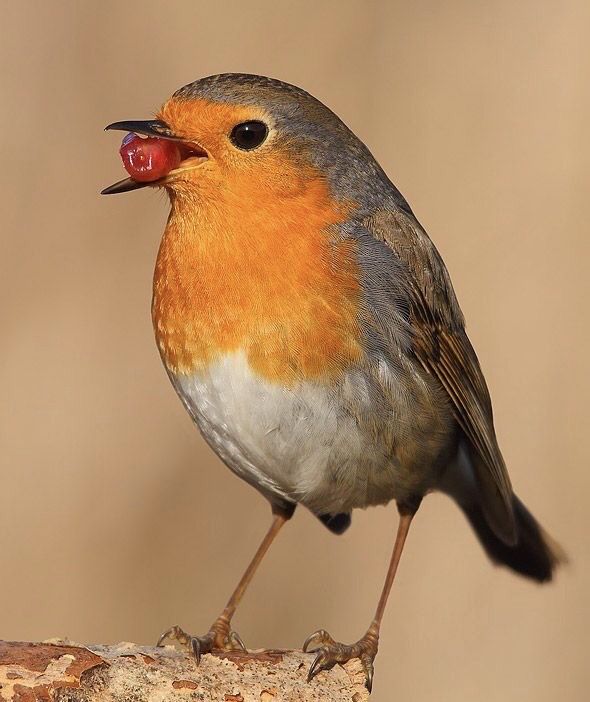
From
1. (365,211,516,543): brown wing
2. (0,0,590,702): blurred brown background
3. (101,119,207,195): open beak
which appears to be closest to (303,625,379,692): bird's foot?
(365,211,516,543): brown wing

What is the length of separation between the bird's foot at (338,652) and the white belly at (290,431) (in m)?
0.37

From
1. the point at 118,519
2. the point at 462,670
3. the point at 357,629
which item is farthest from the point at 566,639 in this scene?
the point at 118,519

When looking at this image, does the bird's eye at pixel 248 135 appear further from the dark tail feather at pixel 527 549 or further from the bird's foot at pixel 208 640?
the dark tail feather at pixel 527 549

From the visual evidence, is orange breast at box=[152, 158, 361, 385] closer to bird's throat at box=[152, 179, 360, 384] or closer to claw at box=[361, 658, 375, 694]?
bird's throat at box=[152, 179, 360, 384]

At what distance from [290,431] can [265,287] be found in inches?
14.0

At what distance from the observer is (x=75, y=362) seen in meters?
4.60

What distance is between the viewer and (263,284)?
3.15 m

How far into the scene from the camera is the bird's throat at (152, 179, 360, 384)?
314 centimetres

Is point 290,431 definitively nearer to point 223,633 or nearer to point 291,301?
point 291,301

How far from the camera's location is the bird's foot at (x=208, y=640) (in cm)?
310

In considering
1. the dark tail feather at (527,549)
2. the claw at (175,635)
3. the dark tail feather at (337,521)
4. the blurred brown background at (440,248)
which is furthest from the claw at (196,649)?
Result: the blurred brown background at (440,248)

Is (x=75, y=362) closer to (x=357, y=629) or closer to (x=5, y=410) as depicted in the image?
(x=5, y=410)

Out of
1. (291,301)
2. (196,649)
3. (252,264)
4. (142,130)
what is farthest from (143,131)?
(196,649)

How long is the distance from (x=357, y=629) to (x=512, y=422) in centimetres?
90
